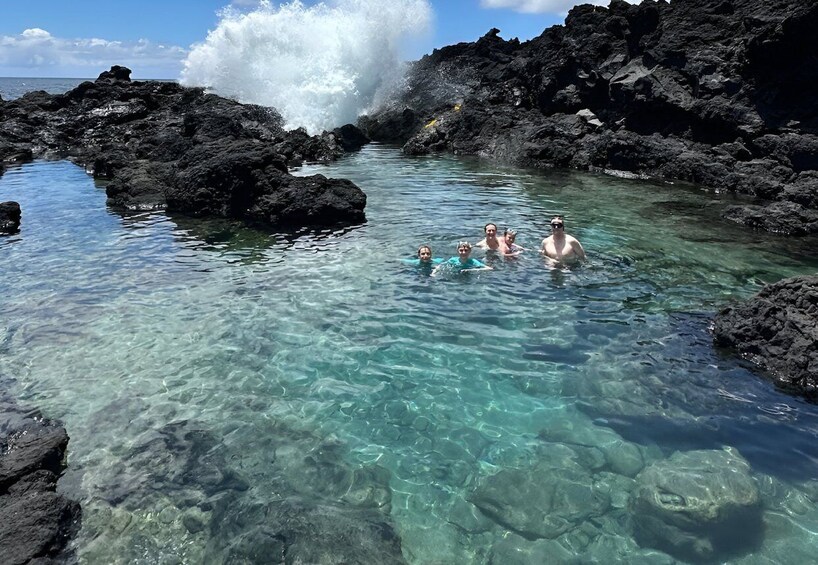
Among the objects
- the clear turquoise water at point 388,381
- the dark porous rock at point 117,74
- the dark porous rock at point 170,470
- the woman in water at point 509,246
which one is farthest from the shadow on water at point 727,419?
the dark porous rock at point 117,74

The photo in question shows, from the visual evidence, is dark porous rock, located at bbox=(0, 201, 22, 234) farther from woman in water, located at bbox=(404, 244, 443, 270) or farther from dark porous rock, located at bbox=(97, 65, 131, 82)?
dark porous rock, located at bbox=(97, 65, 131, 82)

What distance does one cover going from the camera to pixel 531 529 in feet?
17.2

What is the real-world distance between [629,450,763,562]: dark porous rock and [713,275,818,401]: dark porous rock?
2284mm

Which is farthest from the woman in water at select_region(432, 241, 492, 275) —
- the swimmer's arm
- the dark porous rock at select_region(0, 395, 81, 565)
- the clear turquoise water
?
the dark porous rock at select_region(0, 395, 81, 565)

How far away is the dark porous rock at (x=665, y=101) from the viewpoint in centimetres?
2083

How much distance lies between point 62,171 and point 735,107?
107ft

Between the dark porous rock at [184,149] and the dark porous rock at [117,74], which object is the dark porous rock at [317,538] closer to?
the dark porous rock at [184,149]

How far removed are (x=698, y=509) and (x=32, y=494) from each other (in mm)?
6486

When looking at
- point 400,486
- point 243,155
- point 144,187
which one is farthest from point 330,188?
point 400,486

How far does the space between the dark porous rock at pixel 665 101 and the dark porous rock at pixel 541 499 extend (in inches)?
535

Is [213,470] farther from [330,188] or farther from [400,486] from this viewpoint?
[330,188]

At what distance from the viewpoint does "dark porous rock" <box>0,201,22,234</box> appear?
16719mm

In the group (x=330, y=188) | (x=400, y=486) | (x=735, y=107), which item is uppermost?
(x=735, y=107)

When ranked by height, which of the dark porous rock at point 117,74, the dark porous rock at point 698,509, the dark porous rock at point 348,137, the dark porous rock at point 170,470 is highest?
the dark porous rock at point 117,74
